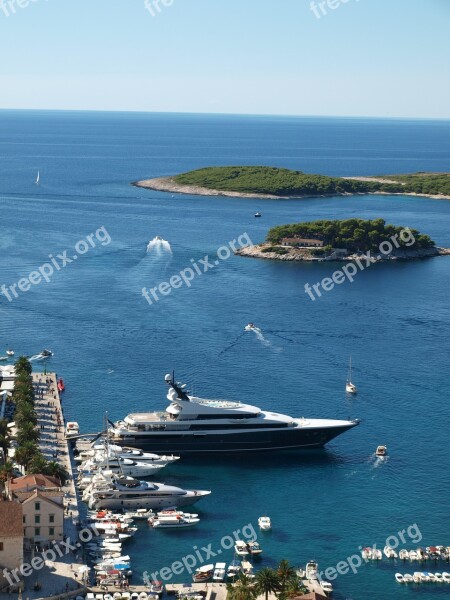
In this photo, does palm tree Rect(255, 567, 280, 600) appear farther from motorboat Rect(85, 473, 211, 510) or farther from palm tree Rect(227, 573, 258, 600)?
motorboat Rect(85, 473, 211, 510)

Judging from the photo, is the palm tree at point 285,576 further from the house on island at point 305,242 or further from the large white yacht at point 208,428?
the house on island at point 305,242

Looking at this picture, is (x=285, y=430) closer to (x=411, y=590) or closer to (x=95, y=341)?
(x=411, y=590)

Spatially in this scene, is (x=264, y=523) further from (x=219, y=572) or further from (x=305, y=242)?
(x=305, y=242)

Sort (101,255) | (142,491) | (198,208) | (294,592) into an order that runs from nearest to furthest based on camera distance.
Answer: (294,592) → (142,491) → (101,255) → (198,208)

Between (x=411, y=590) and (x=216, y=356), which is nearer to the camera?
(x=411, y=590)

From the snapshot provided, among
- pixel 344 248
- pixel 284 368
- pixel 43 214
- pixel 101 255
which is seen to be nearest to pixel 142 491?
pixel 284 368

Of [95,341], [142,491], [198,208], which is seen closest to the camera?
[142,491]

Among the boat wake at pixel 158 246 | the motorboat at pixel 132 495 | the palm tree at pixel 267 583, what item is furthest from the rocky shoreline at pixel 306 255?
the palm tree at pixel 267 583

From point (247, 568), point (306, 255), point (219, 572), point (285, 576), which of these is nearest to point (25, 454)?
point (219, 572)
